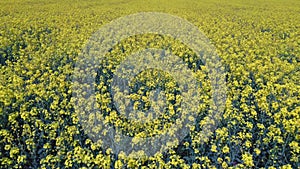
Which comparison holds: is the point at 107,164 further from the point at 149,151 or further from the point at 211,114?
the point at 211,114

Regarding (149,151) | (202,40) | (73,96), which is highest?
(202,40)

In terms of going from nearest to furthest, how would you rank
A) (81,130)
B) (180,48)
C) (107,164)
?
(107,164) → (81,130) → (180,48)

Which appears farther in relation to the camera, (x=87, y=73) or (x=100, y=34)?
(x=100, y=34)

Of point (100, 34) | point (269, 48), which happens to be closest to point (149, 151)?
point (269, 48)

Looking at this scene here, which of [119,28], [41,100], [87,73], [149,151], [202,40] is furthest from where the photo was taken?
[119,28]

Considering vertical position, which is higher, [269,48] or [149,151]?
[269,48]

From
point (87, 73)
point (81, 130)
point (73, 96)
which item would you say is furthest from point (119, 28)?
point (81, 130)

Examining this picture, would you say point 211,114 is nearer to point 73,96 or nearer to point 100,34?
point 73,96
